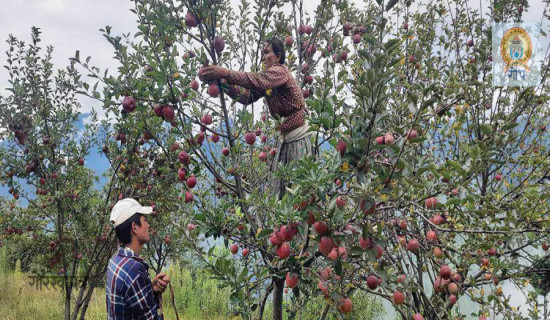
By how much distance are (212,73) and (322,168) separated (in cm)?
97

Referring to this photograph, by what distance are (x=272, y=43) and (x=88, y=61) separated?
1362 millimetres

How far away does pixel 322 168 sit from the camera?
200 centimetres

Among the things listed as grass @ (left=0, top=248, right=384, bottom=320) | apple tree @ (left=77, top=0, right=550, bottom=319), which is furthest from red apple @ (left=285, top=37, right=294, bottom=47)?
grass @ (left=0, top=248, right=384, bottom=320)

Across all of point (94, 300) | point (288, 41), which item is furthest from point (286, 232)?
point (94, 300)

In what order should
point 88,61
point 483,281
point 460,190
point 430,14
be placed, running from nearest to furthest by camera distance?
point 460,190, point 88,61, point 483,281, point 430,14

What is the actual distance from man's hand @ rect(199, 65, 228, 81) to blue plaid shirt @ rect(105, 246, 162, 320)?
116cm

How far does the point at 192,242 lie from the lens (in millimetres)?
2650

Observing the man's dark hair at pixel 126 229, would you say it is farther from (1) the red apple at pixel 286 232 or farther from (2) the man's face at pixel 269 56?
(2) the man's face at pixel 269 56

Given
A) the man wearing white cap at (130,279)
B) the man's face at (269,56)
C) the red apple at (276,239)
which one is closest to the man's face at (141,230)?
the man wearing white cap at (130,279)

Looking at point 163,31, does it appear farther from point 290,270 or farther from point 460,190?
point 460,190

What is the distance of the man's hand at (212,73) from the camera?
249 cm

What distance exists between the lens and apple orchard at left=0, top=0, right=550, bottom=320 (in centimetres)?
193

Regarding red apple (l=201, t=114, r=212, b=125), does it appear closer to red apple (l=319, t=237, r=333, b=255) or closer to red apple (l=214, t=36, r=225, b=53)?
red apple (l=214, t=36, r=225, b=53)

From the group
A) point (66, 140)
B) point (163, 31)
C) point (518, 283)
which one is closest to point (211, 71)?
point (163, 31)
